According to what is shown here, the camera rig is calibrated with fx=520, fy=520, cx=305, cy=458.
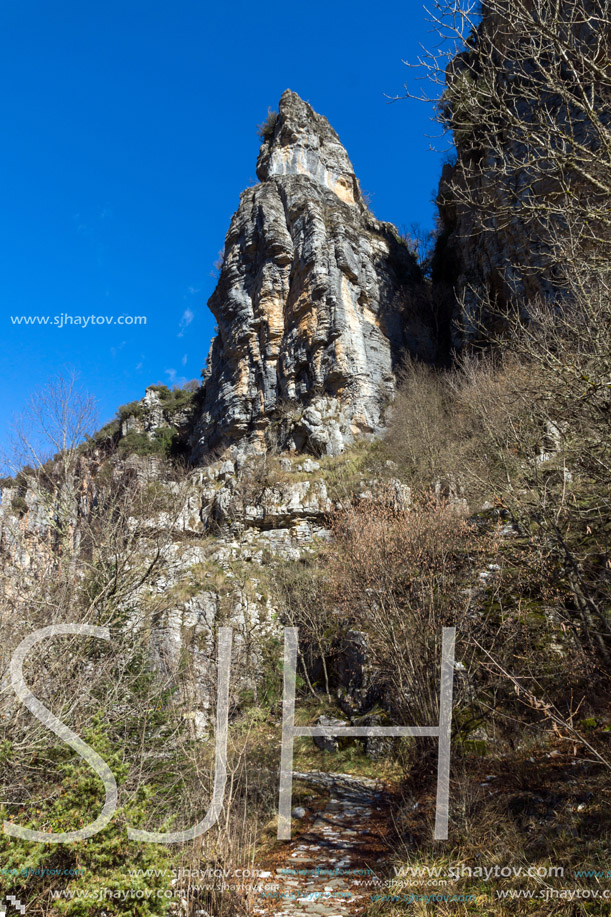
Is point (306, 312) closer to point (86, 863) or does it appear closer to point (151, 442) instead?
point (151, 442)

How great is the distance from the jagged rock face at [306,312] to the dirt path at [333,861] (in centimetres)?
1846

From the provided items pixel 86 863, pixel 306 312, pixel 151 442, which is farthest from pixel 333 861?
pixel 151 442

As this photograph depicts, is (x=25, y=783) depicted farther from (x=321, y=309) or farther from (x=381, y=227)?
(x=381, y=227)

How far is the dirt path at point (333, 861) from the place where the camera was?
464 centimetres

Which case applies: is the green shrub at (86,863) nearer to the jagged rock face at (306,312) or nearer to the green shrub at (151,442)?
the jagged rock face at (306,312)

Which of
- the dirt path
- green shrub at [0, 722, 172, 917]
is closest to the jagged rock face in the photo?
the dirt path

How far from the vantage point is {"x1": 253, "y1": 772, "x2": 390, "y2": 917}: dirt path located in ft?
15.2

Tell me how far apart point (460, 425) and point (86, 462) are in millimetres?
13461

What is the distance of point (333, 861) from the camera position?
5.57m

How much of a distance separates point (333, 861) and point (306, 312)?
87.8ft

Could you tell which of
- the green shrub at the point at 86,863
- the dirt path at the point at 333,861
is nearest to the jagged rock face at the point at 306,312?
the dirt path at the point at 333,861

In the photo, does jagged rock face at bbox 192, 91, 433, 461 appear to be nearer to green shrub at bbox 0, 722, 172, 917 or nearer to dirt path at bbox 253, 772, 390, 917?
dirt path at bbox 253, 772, 390, 917

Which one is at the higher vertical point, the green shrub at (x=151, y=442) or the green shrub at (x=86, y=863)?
the green shrub at (x=151, y=442)

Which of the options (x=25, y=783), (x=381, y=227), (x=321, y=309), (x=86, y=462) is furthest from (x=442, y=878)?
(x=381, y=227)
